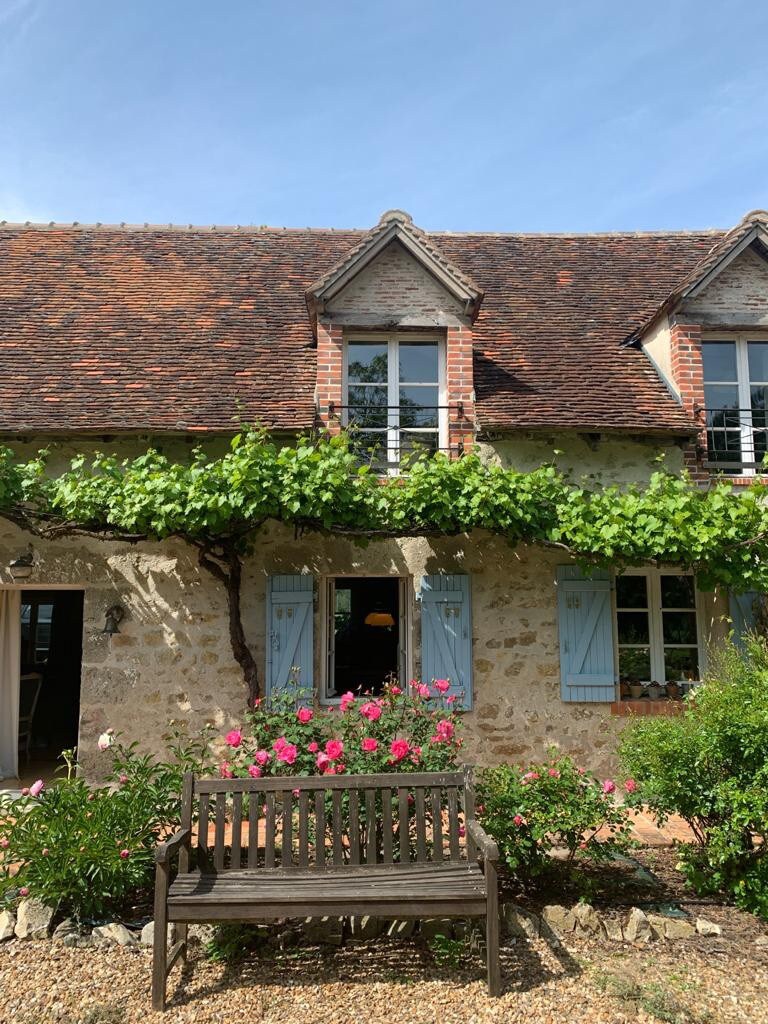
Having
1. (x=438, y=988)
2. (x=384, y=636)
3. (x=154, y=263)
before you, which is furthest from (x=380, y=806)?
(x=154, y=263)

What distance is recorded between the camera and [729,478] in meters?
7.64

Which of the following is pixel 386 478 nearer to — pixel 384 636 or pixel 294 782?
pixel 294 782

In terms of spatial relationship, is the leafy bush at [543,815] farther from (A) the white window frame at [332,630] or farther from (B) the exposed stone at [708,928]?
(A) the white window frame at [332,630]

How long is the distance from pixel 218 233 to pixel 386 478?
20.0 ft

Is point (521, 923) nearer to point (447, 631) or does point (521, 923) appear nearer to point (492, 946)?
point (492, 946)

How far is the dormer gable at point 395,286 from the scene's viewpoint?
788 centimetres

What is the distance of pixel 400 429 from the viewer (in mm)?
7762

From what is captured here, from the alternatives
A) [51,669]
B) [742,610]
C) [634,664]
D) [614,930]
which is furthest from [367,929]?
[51,669]

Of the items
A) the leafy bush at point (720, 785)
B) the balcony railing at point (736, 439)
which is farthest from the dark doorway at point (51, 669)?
the balcony railing at point (736, 439)

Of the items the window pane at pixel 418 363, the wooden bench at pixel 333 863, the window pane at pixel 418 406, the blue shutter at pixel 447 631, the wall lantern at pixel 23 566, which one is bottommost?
the wooden bench at pixel 333 863

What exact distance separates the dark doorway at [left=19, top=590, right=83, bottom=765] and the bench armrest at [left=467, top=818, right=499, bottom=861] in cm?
675

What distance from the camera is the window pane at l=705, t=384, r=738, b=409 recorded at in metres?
8.09

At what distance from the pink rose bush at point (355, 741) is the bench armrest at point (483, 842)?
565 mm

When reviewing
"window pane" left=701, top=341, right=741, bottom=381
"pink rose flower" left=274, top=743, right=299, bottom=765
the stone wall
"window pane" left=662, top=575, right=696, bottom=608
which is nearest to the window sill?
the stone wall
